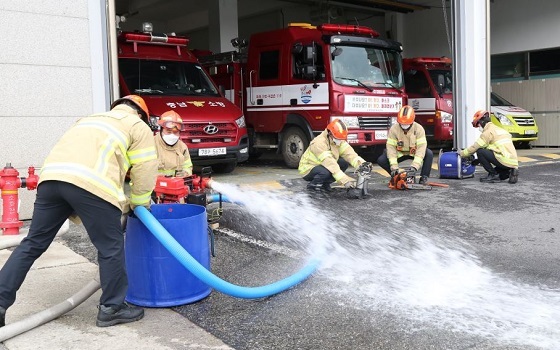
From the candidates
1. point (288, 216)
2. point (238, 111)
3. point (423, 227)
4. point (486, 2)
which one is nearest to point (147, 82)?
point (238, 111)

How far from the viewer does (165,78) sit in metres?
11.4

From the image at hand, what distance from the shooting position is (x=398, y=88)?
12.5 meters

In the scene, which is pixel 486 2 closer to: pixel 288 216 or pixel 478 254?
pixel 288 216

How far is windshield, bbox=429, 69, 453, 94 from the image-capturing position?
15.0 meters

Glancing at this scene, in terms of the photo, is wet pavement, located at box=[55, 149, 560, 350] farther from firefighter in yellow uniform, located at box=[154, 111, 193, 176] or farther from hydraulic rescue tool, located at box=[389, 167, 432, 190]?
hydraulic rescue tool, located at box=[389, 167, 432, 190]

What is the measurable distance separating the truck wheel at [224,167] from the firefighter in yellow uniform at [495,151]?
4457 millimetres

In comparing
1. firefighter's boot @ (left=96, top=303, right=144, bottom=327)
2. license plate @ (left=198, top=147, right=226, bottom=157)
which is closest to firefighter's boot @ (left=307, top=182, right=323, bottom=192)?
license plate @ (left=198, top=147, right=226, bottom=157)

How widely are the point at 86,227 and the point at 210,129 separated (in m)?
7.15

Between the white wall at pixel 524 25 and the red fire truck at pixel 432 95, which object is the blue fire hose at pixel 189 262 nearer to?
the red fire truck at pixel 432 95

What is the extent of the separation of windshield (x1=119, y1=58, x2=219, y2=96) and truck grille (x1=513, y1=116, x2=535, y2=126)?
8864 millimetres

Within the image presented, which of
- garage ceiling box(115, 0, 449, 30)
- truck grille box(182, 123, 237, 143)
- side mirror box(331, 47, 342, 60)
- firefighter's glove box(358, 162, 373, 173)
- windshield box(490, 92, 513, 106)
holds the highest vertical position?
garage ceiling box(115, 0, 449, 30)

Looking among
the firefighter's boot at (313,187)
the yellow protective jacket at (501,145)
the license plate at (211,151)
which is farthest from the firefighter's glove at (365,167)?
the license plate at (211,151)

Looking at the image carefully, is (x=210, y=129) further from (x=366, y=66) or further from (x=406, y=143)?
(x=366, y=66)

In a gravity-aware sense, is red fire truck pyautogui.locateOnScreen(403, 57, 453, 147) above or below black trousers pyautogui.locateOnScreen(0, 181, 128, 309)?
above
